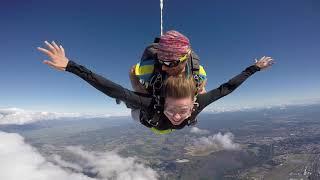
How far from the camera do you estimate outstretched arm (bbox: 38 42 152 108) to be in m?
3.50

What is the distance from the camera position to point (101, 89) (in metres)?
3.98

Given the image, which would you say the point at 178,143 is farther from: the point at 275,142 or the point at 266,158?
the point at 266,158

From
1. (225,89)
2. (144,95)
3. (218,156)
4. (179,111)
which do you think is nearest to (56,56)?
(144,95)

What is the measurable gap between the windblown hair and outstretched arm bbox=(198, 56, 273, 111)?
2.35 ft

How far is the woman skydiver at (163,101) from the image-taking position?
11.8 feet

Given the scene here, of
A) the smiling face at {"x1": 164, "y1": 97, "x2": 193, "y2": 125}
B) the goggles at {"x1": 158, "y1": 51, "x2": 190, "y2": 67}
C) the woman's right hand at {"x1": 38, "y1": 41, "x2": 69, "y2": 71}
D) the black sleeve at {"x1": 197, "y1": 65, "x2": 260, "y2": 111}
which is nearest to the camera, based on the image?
the woman's right hand at {"x1": 38, "y1": 41, "x2": 69, "y2": 71}

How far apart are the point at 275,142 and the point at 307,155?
35369 mm

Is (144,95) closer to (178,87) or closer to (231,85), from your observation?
(178,87)

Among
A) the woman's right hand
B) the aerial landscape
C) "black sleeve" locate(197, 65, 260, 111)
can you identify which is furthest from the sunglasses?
the aerial landscape

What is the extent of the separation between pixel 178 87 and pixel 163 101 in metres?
0.37

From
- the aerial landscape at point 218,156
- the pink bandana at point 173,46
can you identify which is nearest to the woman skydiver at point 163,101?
the pink bandana at point 173,46

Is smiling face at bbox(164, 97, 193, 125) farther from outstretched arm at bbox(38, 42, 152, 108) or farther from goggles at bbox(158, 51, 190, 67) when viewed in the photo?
goggles at bbox(158, 51, 190, 67)

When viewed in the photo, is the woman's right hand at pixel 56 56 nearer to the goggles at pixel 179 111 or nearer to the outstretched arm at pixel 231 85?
→ the goggles at pixel 179 111

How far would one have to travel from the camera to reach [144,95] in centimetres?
442
